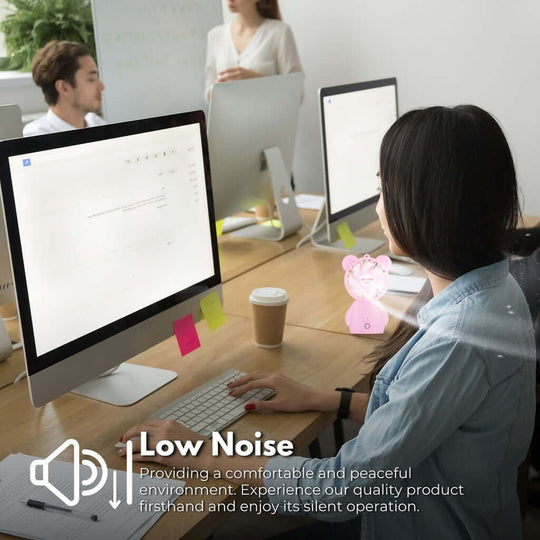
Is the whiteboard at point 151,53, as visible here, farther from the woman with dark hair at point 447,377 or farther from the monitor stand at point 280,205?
the woman with dark hair at point 447,377

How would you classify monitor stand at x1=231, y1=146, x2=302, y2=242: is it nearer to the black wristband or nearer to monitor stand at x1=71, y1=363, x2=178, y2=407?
monitor stand at x1=71, y1=363, x2=178, y2=407

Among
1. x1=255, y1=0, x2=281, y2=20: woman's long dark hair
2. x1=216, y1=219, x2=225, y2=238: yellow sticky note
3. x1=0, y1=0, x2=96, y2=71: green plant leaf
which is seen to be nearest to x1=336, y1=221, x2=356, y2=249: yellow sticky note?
x1=216, y1=219, x2=225, y2=238: yellow sticky note

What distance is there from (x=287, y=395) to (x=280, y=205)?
120 centimetres

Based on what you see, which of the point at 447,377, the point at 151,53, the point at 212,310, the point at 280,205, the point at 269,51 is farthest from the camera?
the point at 151,53

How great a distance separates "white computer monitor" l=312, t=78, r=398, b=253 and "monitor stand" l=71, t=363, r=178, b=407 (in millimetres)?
831

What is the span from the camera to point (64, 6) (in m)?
3.78

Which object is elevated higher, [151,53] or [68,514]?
[151,53]

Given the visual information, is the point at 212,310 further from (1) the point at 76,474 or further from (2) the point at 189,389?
(1) the point at 76,474

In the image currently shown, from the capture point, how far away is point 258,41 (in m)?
3.56

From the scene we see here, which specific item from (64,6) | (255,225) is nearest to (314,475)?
(255,225)

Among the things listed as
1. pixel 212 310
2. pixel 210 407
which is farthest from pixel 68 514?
pixel 212 310

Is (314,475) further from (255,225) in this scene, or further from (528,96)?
(528,96)

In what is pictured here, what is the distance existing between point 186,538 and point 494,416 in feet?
1.48

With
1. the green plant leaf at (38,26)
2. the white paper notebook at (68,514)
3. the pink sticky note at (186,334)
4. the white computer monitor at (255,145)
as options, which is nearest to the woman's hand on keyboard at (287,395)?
the pink sticky note at (186,334)
